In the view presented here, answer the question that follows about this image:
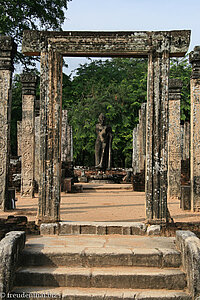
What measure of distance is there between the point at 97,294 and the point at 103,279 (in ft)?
0.73

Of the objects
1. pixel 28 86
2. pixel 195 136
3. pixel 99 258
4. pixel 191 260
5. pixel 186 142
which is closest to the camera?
pixel 191 260

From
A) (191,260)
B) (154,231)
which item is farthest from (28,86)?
(191,260)

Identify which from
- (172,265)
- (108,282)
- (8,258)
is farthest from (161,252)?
(8,258)

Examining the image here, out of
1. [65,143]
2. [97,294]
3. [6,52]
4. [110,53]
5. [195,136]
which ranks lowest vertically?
[97,294]

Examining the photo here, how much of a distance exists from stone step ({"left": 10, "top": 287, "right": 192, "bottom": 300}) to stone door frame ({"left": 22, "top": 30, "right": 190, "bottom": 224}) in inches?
70.3

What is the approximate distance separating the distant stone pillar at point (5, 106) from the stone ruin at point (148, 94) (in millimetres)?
2571

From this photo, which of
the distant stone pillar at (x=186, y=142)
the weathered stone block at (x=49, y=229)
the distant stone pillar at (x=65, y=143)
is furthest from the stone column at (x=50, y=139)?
the distant stone pillar at (x=186, y=142)

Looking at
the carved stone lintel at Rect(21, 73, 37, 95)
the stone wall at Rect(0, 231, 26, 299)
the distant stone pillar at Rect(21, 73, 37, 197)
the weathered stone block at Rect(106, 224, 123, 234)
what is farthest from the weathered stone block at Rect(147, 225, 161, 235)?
the carved stone lintel at Rect(21, 73, 37, 95)

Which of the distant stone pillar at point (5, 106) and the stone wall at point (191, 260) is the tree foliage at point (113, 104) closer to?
the distant stone pillar at point (5, 106)

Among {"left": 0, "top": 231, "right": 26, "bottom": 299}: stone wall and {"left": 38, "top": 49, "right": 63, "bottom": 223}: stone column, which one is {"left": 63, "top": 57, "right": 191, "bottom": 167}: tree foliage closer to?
{"left": 38, "top": 49, "right": 63, "bottom": 223}: stone column

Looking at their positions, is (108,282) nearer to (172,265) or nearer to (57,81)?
(172,265)

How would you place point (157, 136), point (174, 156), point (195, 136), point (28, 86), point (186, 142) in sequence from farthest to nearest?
point (186, 142) < point (28, 86) < point (174, 156) < point (195, 136) < point (157, 136)

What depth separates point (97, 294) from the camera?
12.0 feet

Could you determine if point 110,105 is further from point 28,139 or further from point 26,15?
point 28,139
